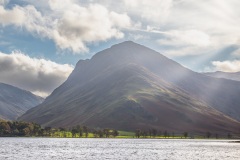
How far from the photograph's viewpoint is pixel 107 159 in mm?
140500

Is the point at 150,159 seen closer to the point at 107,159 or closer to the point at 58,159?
the point at 107,159

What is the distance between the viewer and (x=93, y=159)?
139500 millimetres

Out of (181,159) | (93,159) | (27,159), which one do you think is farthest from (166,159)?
(27,159)

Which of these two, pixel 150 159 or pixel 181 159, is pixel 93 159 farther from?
pixel 181 159

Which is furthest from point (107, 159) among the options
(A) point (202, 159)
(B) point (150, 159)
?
(A) point (202, 159)

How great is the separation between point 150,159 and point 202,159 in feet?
70.4

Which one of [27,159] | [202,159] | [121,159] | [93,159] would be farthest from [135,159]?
[27,159]

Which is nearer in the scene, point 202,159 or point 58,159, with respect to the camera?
point 58,159

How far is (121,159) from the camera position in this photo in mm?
140500

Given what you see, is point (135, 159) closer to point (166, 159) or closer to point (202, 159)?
point (166, 159)

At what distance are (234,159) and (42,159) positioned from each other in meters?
75.1

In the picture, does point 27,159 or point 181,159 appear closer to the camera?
point 27,159

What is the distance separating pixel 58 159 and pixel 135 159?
94.8 ft

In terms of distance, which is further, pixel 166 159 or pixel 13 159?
pixel 166 159
